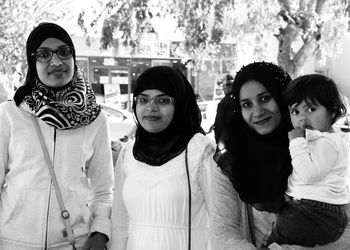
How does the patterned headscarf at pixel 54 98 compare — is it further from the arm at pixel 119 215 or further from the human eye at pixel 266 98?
the human eye at pixel 266 98

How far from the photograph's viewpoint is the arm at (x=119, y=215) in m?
2.46

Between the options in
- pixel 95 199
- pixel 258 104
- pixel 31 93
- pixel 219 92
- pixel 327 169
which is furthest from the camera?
pixel 219 92

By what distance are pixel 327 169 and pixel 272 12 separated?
19.3ft

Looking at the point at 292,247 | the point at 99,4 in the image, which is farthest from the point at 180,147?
the point at 99,4

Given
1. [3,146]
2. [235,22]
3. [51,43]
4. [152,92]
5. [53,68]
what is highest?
[235,22]

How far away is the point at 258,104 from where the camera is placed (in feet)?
6.81

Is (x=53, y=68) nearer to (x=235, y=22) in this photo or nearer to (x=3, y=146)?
(x=3, y=146)

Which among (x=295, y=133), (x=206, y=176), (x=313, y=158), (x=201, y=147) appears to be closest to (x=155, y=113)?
(x=201, y=147)

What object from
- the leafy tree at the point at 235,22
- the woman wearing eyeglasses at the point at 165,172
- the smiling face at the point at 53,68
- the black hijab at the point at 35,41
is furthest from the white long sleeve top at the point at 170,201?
the leafy tree at the point at 235,22

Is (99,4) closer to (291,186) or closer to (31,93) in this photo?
(31,93)

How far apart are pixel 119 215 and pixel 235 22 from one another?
6.62 m

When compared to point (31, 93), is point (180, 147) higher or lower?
lower

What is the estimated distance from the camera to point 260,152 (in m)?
2.04

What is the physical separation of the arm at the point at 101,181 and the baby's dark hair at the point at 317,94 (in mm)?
1100
